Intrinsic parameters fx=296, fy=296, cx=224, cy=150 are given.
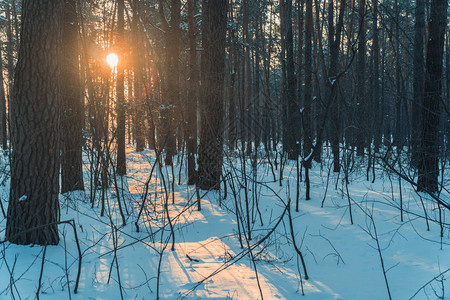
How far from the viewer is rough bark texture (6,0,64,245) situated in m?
3.19

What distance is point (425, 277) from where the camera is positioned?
267cm

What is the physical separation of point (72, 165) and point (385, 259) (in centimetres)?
597

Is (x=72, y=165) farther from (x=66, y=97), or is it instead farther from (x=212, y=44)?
(x=212, y=44)

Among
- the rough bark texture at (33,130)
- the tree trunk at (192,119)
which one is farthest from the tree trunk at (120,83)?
the rough bark texture at (33,130)

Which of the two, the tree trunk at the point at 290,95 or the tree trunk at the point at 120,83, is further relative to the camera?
the tree trunk at the point at 120,83

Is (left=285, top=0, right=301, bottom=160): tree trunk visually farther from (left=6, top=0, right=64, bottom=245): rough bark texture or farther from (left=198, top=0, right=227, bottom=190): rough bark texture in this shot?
(left=6, top=0, right=64, bottom=245): rough bark texture

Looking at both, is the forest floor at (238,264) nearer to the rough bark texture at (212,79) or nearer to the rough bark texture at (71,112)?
the rough bark texture at (212,79)

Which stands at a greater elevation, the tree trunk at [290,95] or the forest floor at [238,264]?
the tree trunk at [290,95]

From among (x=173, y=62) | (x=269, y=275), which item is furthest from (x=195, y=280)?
(x=173, y=62)

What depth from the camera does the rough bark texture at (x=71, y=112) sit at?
19.5 feet

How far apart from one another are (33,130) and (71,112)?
3342 millimetres

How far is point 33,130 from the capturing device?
10.5 feet

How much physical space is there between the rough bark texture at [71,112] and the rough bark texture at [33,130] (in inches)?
112

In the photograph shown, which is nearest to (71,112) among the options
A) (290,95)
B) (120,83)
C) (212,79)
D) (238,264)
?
(212,79)
